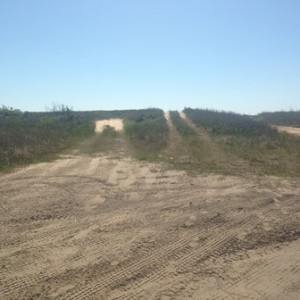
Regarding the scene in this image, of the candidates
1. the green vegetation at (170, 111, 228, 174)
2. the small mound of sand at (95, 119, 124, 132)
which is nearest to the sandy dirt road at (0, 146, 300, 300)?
the green vegetation at (170, 111, 228, 174)

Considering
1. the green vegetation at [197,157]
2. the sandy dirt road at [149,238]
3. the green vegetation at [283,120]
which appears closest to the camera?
the sandy dirt road at [149,238]

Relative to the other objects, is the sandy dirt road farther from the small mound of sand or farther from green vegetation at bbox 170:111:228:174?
the small mound of sand

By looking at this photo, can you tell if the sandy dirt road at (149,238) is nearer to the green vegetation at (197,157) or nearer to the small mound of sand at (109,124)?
the green vegetation at (197,157)

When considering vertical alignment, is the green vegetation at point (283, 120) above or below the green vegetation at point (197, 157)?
above

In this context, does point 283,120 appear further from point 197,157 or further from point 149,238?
point 149,238

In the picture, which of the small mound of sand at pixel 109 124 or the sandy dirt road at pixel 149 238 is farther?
the small mound of sand at pixel 109 124

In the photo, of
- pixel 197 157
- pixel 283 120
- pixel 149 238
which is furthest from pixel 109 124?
pixel 149 238

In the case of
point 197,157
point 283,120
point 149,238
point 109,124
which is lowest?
point 149,238

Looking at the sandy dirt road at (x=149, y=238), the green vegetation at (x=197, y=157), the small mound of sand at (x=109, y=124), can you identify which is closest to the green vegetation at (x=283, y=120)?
the small mound of sand at (x=109, y=124)

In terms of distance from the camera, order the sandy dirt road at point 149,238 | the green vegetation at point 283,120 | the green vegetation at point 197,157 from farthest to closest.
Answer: the green vegetation at point 283,120, the green vegetation at point 197,157, the sandy dirt road at point 149,238

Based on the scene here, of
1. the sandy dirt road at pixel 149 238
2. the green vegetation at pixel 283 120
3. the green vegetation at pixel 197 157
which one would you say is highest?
the green vegetation at pixel 283 120

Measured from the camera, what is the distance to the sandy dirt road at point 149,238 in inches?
178

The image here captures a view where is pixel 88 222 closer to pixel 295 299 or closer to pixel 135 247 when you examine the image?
pixel 135 247

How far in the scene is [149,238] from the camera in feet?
19.5
